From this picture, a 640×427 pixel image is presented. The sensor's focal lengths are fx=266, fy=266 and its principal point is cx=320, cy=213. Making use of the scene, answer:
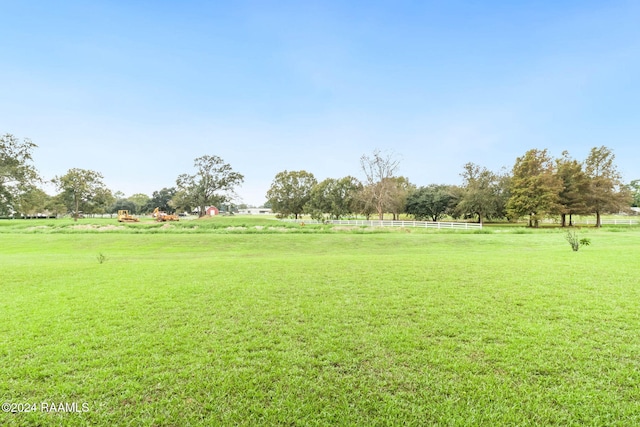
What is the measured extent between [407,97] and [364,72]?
5349 mm

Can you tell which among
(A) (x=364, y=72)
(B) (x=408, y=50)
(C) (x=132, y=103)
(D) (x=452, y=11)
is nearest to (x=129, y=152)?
(C) (x=132, y=103)

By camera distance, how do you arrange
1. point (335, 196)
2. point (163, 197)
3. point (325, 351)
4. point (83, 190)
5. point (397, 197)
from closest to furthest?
point (325, 351)
point (397, 197)
point (335, 196)
point (83, 190)
point (163, 197)

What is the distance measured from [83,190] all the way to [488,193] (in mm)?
67068

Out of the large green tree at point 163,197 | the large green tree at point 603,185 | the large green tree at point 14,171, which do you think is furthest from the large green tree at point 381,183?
the large green tree at point 163,197

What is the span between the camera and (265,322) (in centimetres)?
396

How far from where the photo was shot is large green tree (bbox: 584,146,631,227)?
31.1m

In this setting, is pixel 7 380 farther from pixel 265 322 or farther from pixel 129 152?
pixel 129 152

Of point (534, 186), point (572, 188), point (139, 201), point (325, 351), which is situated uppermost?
point (534, 186)

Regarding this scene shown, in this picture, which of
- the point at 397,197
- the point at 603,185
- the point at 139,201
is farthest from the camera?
the point at 139,201

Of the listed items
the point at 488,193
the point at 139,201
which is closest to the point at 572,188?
the point at 488,193

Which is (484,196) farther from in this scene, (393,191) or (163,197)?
(163,197)

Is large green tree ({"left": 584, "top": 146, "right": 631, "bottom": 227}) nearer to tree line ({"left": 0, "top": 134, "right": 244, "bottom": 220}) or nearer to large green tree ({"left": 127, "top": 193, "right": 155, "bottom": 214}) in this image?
tree line ({"left": 0, "top": 134, "right": 244, "bottom": 220})

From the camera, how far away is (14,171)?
3716 cm

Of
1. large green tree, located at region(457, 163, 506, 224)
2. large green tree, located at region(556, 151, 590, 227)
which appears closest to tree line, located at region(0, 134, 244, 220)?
large green tree, located at region(457, 163, 506, 224)
